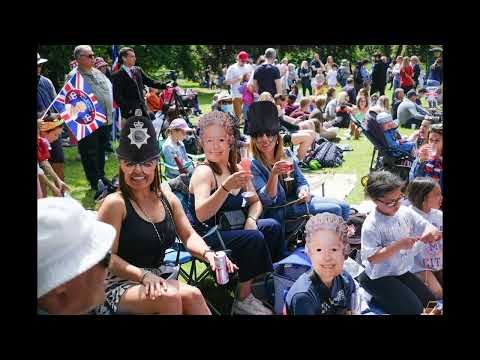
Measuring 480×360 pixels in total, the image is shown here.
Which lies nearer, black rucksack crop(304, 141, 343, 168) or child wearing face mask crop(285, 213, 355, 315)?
child wearing face mask crop(285, 213, 355, 315)

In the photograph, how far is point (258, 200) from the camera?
3953mm

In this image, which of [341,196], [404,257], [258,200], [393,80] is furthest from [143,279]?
[393,80]

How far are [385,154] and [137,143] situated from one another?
4.80 metres

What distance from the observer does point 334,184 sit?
716 cm

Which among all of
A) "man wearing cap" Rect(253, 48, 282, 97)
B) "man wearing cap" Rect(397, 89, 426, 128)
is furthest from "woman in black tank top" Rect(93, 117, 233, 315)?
"man wearing cap" Rect(397, 89, 426, 128)

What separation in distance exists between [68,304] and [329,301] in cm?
166

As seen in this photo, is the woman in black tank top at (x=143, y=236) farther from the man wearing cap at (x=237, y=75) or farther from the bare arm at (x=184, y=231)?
the man wearing cap at (x=237, y=75)

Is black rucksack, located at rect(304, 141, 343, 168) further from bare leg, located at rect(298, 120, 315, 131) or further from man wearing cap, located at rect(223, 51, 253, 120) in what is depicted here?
man wearing cap, located at rect(223, 51, 253, 120)

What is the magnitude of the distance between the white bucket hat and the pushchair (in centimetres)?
555

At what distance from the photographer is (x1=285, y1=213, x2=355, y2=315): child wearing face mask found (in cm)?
305

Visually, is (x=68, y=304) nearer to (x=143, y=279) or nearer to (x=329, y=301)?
(x=143, y=279)

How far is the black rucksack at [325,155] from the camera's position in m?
8.31

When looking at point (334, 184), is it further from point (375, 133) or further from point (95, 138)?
point (95, 138)

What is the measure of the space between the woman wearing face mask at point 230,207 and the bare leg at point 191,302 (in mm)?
783
